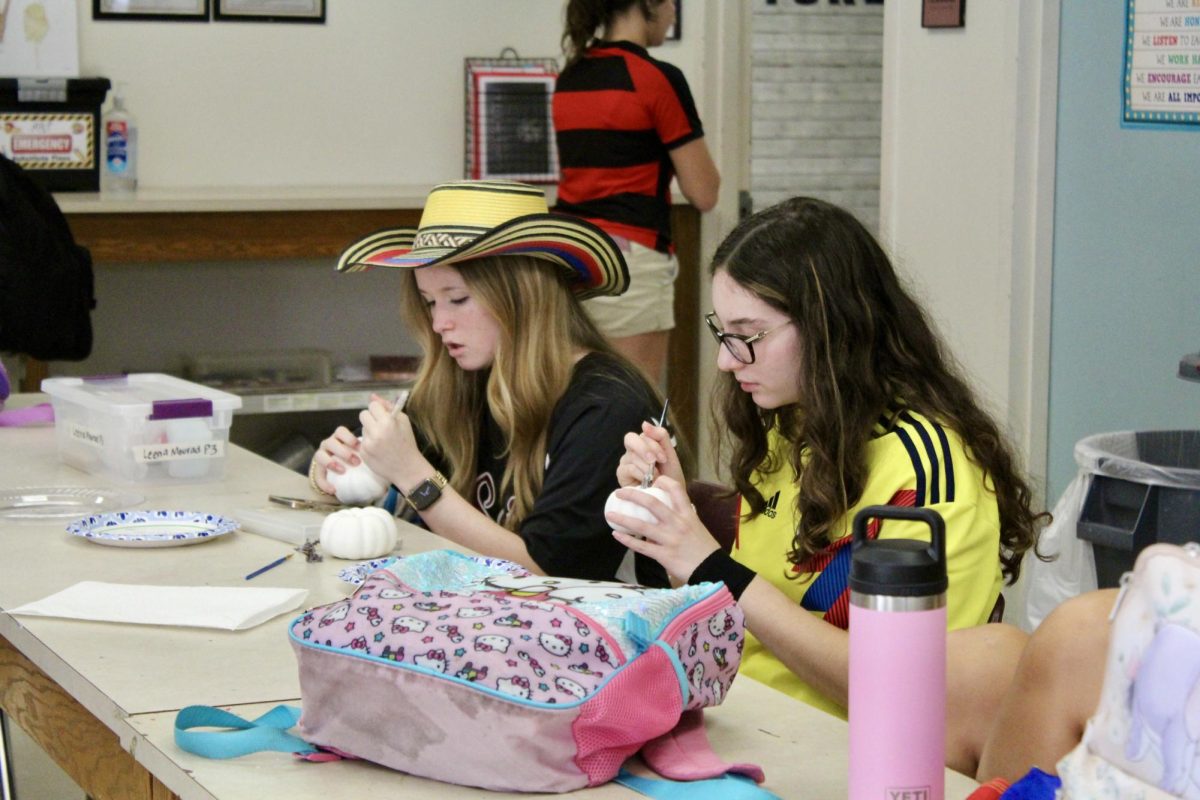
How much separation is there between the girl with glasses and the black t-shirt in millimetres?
338

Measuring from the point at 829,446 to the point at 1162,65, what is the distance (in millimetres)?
1760

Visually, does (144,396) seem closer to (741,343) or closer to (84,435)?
(84,435)

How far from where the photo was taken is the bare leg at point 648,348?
458cm

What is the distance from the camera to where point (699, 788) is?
4.30ft

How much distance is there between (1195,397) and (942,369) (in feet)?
4.90

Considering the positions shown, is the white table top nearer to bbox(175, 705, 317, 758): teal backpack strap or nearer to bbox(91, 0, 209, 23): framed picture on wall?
bbox(175, 705, 317, 758): teal backpack strap

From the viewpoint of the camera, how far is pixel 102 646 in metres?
1.72

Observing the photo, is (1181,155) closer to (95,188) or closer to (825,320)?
(825,320)

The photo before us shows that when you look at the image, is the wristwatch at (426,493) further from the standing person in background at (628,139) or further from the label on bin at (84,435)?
the standing person in background at (628,139)

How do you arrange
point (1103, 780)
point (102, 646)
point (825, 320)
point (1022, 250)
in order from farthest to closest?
point (1022, 250) < point (825, 320) < point (102, 646) < point (1103, 780)

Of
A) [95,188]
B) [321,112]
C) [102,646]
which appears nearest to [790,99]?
[321,112]

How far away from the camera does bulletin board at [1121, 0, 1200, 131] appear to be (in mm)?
3242

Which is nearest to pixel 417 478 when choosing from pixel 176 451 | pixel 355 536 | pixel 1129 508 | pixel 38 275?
pixel 355 536

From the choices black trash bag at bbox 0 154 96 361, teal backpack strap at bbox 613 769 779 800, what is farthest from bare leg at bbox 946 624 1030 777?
black trash bag at bbox 0 154 96 361
